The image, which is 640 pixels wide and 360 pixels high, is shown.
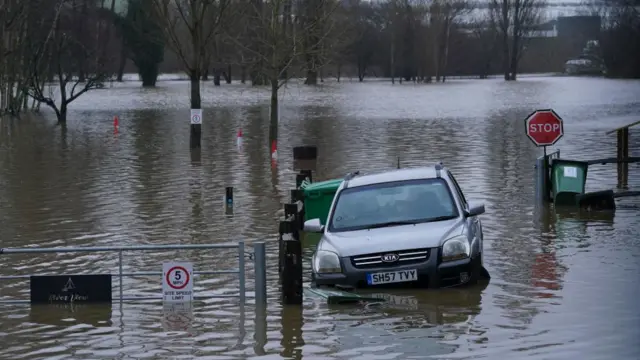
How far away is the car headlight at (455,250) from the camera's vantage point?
13.0 meters

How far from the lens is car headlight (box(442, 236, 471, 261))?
1295 cm

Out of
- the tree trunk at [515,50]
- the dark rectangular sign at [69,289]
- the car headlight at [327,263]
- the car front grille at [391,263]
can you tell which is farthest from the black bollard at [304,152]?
the tree trunk at [515,50]

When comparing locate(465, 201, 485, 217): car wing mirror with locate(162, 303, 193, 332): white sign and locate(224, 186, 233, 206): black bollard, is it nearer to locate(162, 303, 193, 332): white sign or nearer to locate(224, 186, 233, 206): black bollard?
locate(162, 303, 193, 332): white sign

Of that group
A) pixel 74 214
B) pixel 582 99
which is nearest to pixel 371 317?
pixel 74 214

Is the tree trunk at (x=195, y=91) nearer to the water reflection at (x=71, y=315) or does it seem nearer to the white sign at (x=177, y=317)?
the water reflection at (x=71, y=315)

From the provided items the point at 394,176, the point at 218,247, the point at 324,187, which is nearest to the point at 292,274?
the point at 218,247

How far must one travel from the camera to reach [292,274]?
12.6 metres

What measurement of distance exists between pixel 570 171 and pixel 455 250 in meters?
8.69

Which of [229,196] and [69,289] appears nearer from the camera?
[69,289]

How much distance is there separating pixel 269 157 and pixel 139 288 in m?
19.1

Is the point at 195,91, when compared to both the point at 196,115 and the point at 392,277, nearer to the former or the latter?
the point at 196,115

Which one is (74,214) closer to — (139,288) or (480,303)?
(139,288)

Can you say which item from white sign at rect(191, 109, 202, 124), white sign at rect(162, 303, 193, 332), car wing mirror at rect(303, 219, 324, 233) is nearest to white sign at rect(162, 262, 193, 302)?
white sign at rect(162, 303, 193, 332)

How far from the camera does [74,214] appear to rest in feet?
71.4
